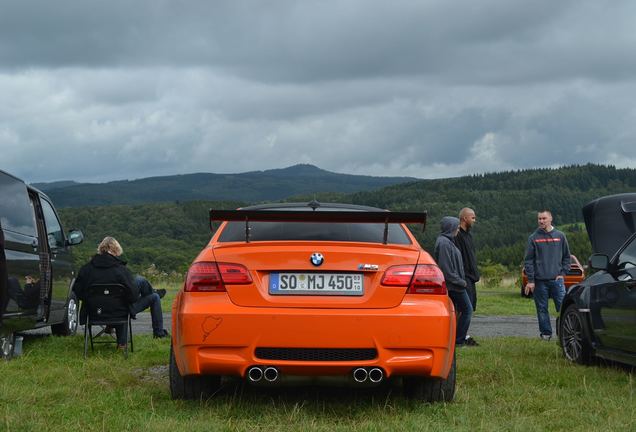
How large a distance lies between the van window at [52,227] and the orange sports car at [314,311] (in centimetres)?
548

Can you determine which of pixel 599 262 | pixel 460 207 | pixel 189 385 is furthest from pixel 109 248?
pixel 460 207

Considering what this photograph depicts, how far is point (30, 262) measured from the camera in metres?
9.49

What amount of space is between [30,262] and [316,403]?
4430 mm

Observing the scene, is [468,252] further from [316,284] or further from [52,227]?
[316,284]

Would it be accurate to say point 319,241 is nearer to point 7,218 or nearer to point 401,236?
point 401,236

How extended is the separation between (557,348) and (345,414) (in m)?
5.23

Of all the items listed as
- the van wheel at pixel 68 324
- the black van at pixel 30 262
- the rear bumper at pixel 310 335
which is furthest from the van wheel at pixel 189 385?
the van wheel at pixel 68 324

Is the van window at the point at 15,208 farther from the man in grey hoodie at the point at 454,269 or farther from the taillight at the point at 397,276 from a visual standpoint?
the man in grey hoodie at the point at 454,269

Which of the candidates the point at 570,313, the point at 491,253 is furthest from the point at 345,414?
the point at 491,253

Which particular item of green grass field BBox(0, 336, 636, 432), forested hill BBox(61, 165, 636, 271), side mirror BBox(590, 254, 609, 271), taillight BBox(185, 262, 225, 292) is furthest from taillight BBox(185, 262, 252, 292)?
forested hill BBox(61, 165, 636, 271)

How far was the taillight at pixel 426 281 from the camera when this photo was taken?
19.3ft

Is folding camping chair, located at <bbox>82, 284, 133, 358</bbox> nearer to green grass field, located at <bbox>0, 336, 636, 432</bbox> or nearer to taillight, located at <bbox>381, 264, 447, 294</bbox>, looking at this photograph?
green grass field, located at <bbox>0, 336, 636, 432</bbox>

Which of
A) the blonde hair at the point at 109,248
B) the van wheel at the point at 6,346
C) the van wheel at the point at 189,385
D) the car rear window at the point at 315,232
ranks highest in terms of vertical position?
the car rear window at the point at 315,232

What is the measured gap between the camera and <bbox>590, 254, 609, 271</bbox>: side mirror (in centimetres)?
817
